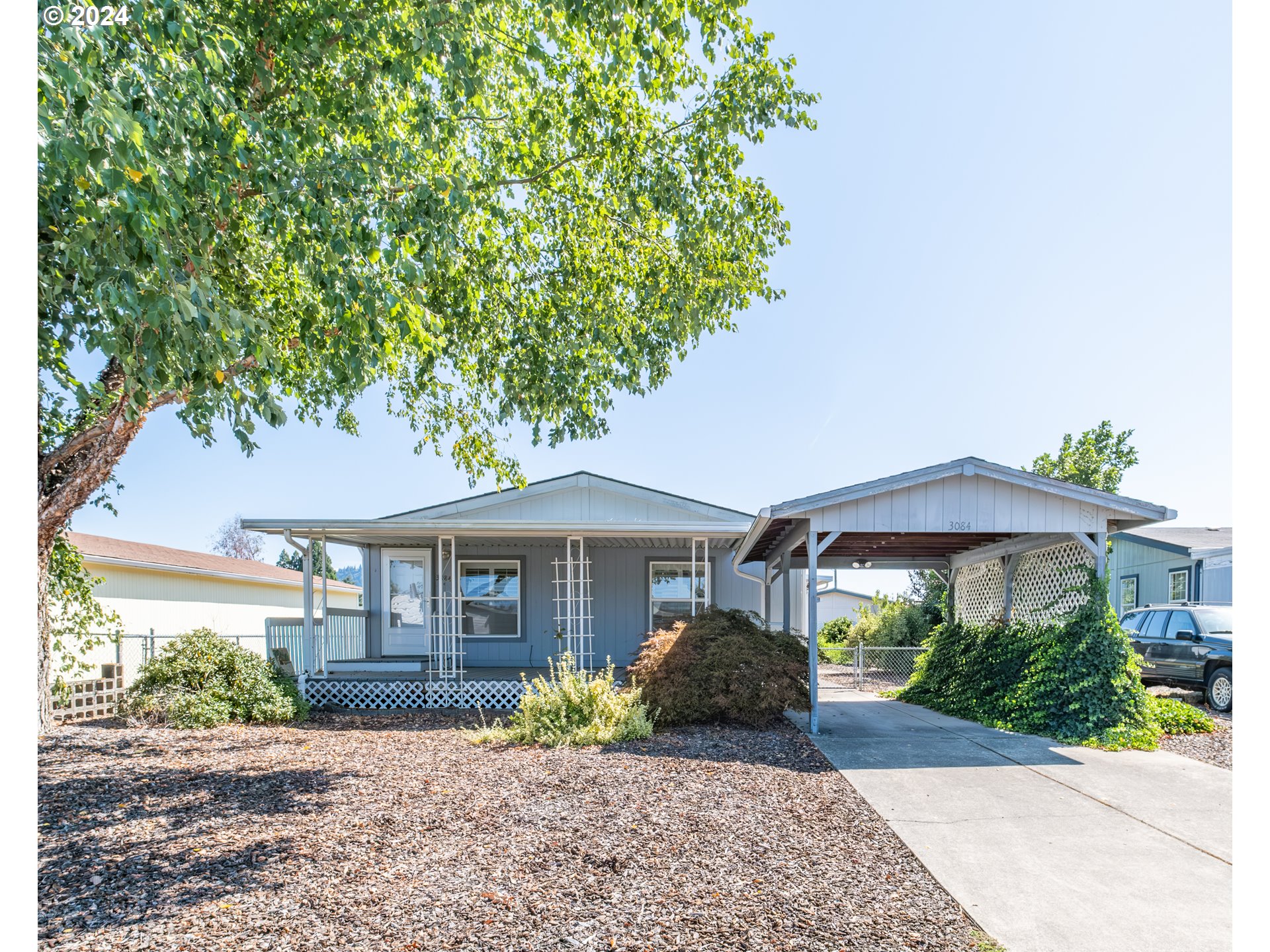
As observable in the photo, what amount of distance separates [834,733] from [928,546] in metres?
4.93

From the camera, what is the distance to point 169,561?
1927cm

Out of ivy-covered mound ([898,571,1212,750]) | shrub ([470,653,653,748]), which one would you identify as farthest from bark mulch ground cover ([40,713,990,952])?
ivy-covered mound ([898,571,1212,750])

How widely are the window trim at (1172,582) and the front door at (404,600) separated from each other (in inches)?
699

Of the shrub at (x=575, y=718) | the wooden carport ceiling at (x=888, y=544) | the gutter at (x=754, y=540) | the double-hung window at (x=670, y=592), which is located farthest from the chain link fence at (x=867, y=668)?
the shrub at (x=575, y=718)

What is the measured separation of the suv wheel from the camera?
35.3ft

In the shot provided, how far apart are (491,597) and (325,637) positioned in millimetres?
3177

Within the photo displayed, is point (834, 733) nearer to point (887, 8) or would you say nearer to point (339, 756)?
point (339, 756)

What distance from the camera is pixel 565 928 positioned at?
3.47 m

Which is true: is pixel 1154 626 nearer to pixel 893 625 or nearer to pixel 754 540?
pixel 893 625

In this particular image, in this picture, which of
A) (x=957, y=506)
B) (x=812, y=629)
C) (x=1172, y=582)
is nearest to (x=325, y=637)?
(x=812, y=629)

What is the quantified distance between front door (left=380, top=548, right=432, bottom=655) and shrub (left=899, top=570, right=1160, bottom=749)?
9.55 m

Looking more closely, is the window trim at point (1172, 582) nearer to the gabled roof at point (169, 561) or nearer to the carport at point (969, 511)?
the carport at point (969, 511)

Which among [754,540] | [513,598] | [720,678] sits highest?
[754,540]
